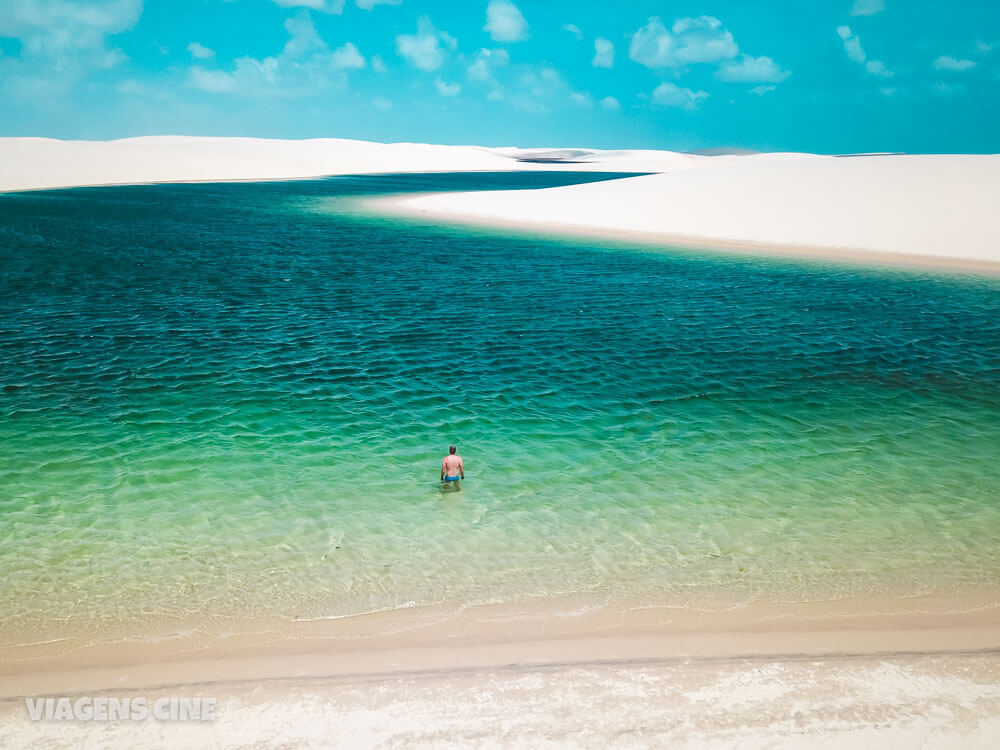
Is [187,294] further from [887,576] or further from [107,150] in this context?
[107,150]

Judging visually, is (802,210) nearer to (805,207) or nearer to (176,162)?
(805,207)

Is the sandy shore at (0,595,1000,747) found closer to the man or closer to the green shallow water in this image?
the green shallow water

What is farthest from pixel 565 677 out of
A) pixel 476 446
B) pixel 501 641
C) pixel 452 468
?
pixel 476 446

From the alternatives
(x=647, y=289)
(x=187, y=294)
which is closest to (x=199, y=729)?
(x=187, y=294)

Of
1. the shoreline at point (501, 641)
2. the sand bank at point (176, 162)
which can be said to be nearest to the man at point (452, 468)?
the shoreline at point (501, 641)

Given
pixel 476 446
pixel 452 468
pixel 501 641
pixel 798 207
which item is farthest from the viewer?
pixel 798 207

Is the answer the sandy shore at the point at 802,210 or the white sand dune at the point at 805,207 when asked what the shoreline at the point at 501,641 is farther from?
the white sand dune at the point at 805,207
